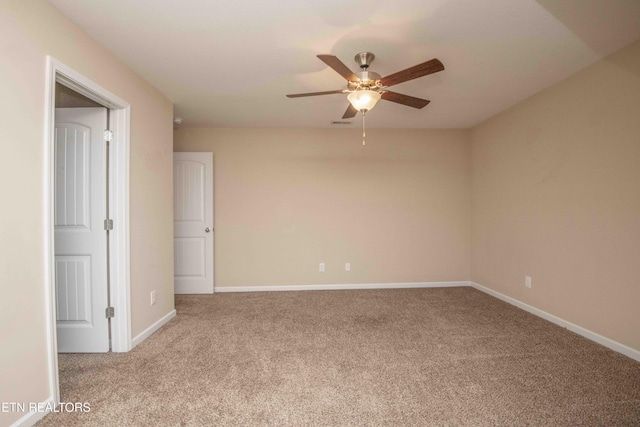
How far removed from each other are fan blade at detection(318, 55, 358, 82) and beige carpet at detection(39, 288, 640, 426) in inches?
80.9

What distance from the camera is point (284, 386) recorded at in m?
2.02

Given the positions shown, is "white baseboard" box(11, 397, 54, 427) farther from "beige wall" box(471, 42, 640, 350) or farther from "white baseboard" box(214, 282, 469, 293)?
"beige wall" box(471, 42, 640, 350)

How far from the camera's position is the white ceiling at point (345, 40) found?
186 cm

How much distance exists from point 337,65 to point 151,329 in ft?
9.32

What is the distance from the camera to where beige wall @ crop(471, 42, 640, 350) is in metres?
2.40

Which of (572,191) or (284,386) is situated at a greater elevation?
(572,191)

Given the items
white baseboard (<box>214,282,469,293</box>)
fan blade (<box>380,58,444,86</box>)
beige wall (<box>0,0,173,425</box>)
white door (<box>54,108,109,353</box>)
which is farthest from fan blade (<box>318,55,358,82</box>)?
white baseboard (<box>214,282,469,293</box>)

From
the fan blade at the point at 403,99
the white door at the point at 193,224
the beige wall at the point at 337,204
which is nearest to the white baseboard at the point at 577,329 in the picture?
the beige wall at the point at 337,204

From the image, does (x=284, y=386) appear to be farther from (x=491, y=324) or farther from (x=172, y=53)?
(x=172, y=53)

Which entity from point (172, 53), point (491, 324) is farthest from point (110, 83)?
point (491, 324)

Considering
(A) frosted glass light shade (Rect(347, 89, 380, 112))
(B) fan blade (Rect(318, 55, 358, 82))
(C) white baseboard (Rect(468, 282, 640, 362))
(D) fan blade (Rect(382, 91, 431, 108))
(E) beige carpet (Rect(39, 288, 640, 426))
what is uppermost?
(B) fan blade (Rect(318, 55, 358, 82))

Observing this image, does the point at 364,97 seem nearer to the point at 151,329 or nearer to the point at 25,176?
the point at 25,176

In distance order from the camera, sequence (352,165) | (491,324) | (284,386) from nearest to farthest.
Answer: (284,386) < (491,324) < (352,165)

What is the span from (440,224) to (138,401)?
4.19 metres
